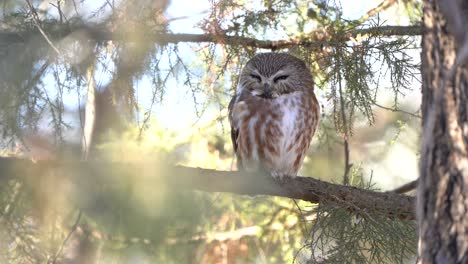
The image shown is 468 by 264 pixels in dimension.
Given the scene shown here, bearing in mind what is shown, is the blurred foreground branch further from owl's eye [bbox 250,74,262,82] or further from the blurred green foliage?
owl's eye [bbox 250,74,262,82]

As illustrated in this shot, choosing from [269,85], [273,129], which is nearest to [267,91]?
[269,85]

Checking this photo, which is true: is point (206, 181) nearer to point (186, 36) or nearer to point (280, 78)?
point (186, 36)

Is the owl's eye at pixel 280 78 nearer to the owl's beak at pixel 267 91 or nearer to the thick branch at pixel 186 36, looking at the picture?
the owl's beak at pixel 267 91

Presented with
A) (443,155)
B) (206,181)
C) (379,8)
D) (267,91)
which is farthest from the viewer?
(267,91)

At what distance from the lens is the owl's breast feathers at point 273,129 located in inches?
184

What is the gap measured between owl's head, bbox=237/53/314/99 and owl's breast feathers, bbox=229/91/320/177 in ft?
0.23

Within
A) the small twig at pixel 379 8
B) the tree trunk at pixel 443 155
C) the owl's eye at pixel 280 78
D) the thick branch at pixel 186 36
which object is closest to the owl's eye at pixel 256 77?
the owl's eye at pixel 280 78

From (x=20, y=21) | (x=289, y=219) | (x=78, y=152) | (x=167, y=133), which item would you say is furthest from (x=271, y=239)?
(x=20, y=21)

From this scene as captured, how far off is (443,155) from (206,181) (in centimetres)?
157

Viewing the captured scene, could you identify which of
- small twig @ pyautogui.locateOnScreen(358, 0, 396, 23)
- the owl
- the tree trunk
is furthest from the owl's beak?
the tree trunk

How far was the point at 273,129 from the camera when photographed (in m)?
4.65

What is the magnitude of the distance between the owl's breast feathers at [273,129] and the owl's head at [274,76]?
→ 71 mm

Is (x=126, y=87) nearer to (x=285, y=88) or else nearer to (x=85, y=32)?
(x=85, y=32)

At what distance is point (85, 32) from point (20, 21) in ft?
1.12
